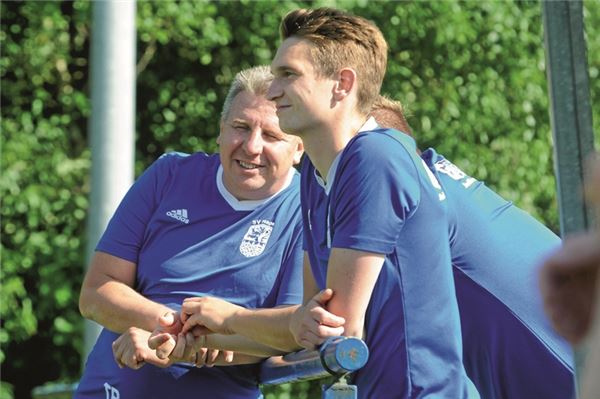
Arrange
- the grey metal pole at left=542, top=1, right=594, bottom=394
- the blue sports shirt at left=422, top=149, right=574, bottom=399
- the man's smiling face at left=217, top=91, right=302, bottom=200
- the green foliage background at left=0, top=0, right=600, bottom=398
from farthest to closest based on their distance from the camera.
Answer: the green foliage background at left=0, top=0, right=600, bottom=398
the man's smiling face at left=217, top=91, right=302, bottom=200
the blue sports shirt at left=422, top=149, right=574, bottom=399
the grey metal pole at left=542, top=1, right=594, bottom=394

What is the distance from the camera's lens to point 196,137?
7.95 meters

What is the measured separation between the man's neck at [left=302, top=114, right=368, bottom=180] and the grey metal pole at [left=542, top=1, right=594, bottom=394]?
1.01 meters

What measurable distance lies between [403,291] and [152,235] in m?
1.15

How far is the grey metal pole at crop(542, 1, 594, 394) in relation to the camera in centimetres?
171

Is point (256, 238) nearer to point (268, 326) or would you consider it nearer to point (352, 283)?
point (268, 326)

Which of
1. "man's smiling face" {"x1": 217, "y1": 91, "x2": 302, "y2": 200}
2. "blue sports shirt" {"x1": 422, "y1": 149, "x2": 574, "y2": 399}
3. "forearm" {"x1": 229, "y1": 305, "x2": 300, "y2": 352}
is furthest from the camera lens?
"man's smiling face" {"x1": 217, "y1": 91, "x2": 302, "y2": 200}

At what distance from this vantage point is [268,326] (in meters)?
2.69

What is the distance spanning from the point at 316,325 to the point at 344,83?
2.07ft

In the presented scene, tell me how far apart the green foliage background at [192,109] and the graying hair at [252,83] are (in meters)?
4.02

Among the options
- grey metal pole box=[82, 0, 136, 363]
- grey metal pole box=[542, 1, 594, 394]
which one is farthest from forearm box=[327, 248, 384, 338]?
grey metal pole box=[82, 0, 136, 363]

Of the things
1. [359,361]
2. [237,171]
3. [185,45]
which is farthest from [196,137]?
[359,361]

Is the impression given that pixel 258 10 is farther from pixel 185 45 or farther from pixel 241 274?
pixel 241 274

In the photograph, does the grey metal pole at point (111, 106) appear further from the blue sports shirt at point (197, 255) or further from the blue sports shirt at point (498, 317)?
the blue sports shirt at point (498, 317)

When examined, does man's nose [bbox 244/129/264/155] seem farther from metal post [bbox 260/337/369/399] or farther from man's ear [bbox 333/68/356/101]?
metal post [bbox 260/337/369/399]
